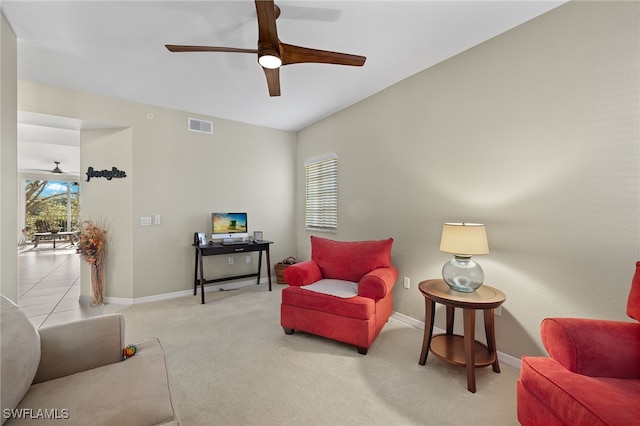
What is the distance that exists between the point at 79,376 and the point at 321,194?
357 centimetres

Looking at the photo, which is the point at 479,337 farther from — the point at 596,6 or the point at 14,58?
the point at 14,58

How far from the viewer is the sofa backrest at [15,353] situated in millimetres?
959

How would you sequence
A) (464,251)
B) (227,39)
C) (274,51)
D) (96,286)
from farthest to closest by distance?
(96,286) < (227,39) < (464,251) < (274,51)

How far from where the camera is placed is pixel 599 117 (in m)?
1.79

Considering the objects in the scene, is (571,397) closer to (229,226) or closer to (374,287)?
(374,287)

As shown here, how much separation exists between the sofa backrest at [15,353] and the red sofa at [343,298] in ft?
6.00

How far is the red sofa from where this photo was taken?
2.39 metres

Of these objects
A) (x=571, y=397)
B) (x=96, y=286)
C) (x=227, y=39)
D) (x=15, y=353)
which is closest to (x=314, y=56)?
(x=227, y=39)

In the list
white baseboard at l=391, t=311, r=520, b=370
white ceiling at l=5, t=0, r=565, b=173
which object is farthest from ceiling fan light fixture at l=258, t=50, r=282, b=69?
white baseboard at l=391, t=311, r=520, b=370

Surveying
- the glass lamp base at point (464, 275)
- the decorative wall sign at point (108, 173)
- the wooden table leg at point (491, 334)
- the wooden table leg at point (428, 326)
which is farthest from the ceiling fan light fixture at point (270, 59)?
the decorative wall sign at point (108, 173)

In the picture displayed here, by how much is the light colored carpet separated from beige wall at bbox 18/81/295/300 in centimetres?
Result: 103

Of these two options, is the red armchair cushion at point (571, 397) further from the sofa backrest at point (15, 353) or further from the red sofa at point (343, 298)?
the sofa backrest at point (15, 353)

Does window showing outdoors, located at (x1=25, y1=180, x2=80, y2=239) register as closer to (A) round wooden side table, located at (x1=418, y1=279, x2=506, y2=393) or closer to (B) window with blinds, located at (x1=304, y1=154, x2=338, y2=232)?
(B) window with blinds, located at (x1=304, y1=154, x2=338, y2=232)

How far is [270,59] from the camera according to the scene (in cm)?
181
